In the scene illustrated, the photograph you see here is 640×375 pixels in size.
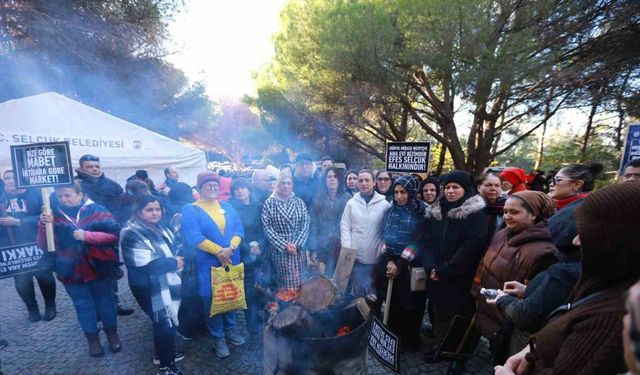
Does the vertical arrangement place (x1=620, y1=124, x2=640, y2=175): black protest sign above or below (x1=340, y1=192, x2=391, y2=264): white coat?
above

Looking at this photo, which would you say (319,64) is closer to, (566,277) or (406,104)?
(406,104)

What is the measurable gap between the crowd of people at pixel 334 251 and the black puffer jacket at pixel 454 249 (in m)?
0.01

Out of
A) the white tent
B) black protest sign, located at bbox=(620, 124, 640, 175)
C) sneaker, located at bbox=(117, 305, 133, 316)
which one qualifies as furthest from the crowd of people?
the white tent

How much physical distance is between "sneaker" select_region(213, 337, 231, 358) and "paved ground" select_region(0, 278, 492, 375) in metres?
0.05

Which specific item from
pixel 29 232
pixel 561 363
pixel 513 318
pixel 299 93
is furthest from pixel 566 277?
pixel 299 93

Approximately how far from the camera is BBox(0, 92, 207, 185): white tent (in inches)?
210

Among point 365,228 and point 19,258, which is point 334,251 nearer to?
point 365,228

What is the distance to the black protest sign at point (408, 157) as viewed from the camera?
423 cm

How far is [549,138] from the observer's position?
1709 cm

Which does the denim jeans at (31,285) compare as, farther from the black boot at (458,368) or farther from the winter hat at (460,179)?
the winter hat at (460,179)

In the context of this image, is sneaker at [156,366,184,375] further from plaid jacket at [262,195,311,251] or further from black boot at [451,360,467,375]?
black boot at [451,360,467,375]

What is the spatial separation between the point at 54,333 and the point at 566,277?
5.33 metres

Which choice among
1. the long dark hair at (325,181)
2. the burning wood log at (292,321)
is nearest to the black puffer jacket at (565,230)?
the burning wood log at (292,321)

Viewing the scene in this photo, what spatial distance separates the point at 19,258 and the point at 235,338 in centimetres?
269
